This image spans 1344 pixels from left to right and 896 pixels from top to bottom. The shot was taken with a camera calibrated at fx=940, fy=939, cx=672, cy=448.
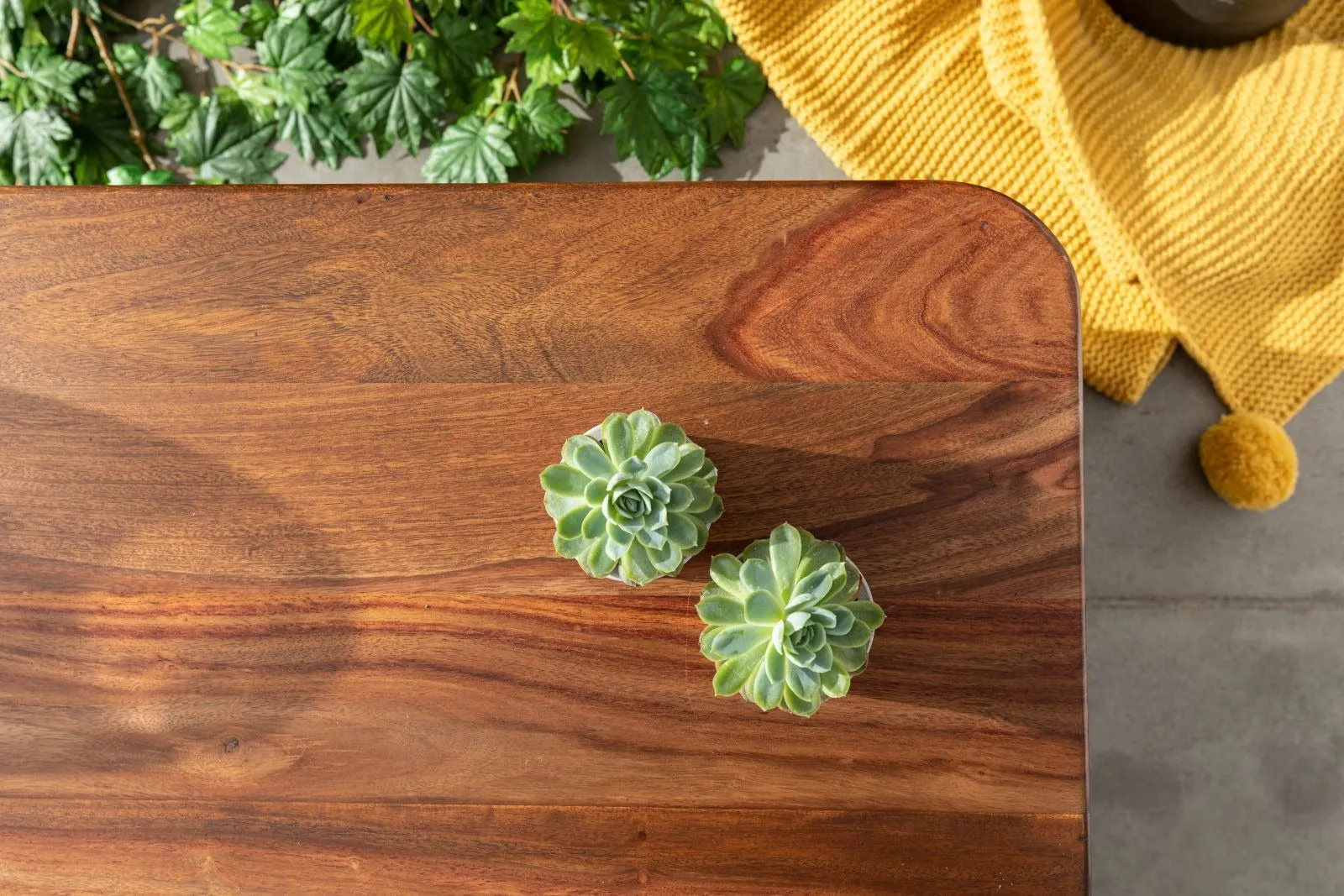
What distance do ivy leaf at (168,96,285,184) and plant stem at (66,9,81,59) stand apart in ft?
0.43

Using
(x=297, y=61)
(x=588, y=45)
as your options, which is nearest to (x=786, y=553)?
(x=588, y=45)

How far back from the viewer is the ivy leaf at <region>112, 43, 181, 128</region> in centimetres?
96

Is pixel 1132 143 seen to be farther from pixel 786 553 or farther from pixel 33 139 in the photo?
pixel 33 139

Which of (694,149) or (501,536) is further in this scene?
(694,149)

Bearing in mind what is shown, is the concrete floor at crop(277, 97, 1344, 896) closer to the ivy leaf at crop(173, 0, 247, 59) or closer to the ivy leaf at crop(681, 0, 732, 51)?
the ivy leaf at crop(681, 0, 732, 51)

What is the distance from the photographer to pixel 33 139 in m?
0.91

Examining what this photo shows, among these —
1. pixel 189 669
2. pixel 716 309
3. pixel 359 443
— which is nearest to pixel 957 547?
pixel 716 309

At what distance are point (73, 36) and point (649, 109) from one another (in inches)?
23.4

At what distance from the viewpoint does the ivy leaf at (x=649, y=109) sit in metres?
0.86

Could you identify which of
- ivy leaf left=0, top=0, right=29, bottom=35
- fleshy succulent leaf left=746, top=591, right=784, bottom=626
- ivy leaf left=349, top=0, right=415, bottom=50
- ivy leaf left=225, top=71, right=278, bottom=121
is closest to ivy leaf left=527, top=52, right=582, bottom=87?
ivy leaf left=349, top=0, right=415, bottom=50

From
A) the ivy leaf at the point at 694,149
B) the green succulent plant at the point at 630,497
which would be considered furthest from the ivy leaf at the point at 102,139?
the green succulent plant at the point at 630,497

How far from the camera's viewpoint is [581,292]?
581 mm

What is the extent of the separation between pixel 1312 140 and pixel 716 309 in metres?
0.65

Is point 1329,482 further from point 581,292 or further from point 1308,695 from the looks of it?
point 581,292
